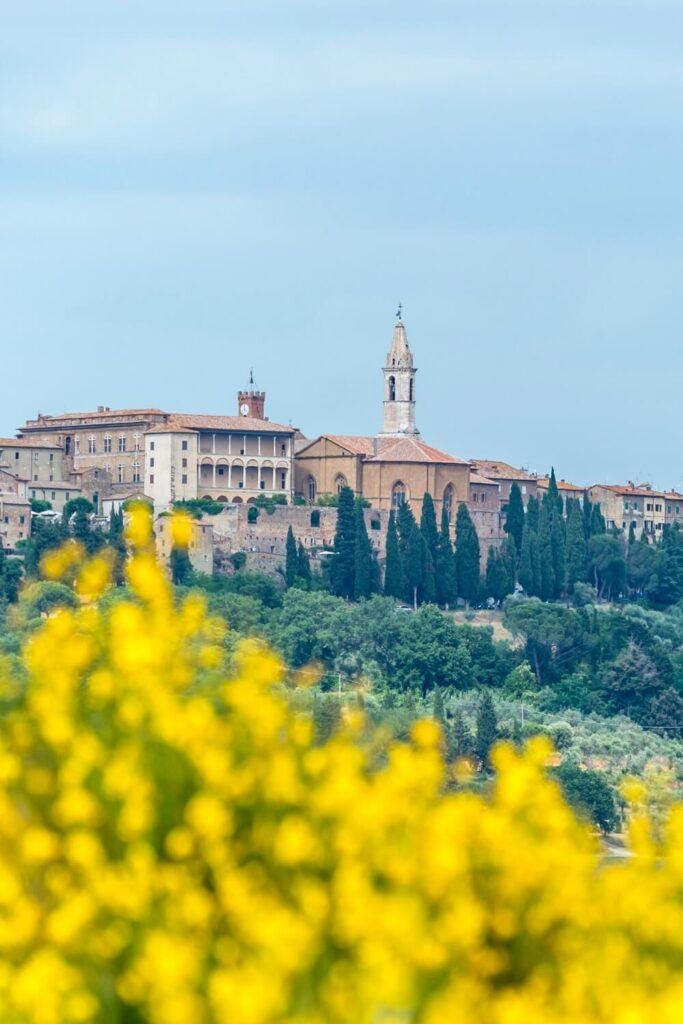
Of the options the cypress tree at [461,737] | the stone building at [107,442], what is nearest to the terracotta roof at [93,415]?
the stone building at [107,442]

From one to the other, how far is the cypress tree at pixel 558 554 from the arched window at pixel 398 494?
3.85 m

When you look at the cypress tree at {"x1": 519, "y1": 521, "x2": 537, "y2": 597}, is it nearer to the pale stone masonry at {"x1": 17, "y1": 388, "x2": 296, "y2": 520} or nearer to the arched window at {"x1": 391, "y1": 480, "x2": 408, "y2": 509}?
the arched window at {"x1": 391, "y1": 480, "x2": 408, "y2": 509}

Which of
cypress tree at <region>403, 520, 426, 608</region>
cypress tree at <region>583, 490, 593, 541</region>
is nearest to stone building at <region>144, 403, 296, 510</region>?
cypress tree at <region>403, 520, 426, 608</region>

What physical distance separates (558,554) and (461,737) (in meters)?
22.1

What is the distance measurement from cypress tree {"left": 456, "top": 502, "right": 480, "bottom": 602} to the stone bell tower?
1006 cm

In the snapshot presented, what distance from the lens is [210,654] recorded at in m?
7.83

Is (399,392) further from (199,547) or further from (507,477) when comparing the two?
(199,547)

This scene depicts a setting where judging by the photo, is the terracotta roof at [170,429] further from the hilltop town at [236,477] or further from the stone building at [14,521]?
the stone building at [14,521]

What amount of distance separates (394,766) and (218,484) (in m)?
57.5

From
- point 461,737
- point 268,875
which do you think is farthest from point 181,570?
point 268,875

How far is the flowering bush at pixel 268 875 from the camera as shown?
630 centimetres

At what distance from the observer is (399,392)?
72.7 metres

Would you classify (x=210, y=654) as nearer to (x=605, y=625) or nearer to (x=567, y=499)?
(x=605, y=625)

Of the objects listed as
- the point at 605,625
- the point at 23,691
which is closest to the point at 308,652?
the point at 605,625
